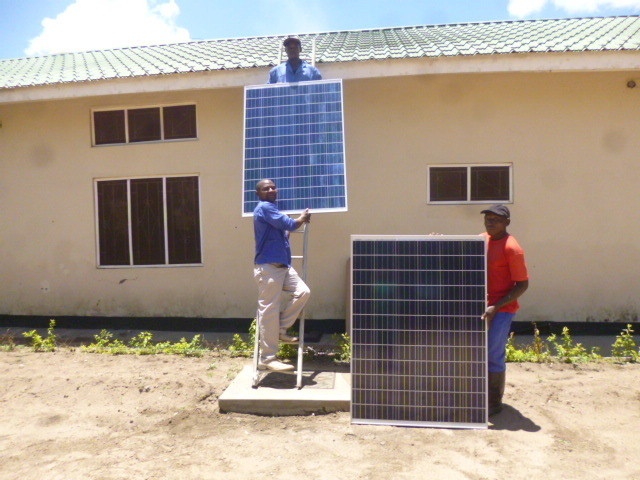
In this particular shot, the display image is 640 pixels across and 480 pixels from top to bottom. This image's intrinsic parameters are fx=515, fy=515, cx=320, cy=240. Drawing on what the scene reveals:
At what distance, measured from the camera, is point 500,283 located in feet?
13.1

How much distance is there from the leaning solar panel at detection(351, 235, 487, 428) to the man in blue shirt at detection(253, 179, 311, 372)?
2.96ft

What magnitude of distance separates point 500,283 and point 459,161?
3.42 meters

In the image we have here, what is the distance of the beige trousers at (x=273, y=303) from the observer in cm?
473

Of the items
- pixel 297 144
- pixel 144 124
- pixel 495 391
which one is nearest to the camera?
pixel 495 391

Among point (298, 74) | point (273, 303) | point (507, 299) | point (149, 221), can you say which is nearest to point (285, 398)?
point (273, 303)

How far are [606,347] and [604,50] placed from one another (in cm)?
360

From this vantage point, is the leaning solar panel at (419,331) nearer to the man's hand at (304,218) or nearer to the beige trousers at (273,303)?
the man's hand at (304,218)

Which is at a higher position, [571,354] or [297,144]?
[297,144]

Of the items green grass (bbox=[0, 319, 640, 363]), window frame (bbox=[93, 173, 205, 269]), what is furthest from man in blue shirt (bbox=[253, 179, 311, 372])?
window frame (bbox=[93, 173, 205, 269])

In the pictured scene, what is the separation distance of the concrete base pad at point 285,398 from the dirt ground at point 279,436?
87mm

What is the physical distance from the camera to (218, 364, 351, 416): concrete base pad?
14.1 feet

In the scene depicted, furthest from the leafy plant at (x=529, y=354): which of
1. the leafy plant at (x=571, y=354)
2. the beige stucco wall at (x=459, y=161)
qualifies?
the beige stucco wall at (x=459, y=161)

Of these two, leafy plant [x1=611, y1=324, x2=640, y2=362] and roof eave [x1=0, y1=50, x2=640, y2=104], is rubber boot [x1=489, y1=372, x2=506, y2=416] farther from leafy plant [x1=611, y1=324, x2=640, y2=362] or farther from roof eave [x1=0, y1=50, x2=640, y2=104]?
roof eave [x1=0, y1=50, x2=640, y2=104]

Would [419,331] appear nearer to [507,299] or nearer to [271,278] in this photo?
[507,299]
